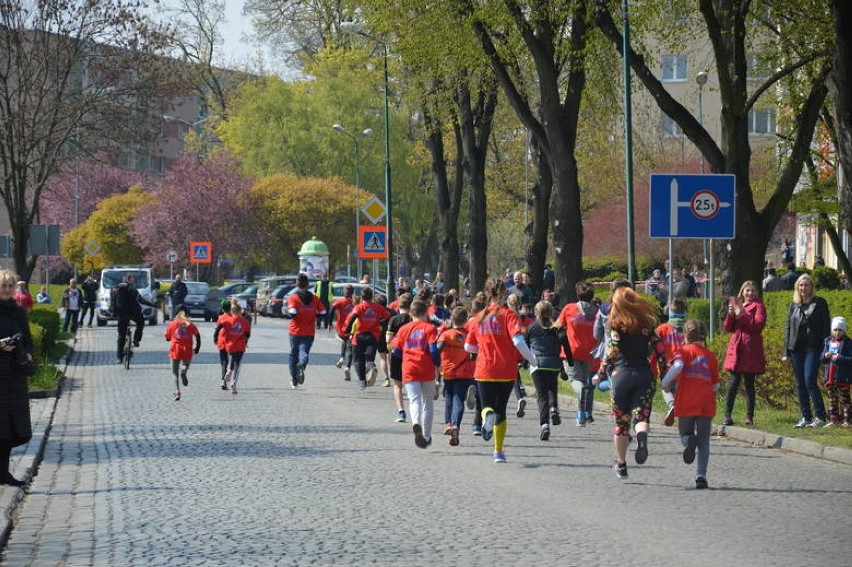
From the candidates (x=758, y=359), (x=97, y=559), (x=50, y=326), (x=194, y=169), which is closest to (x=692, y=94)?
(x=194, y=169)

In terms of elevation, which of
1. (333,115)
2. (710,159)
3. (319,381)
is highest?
(333,115)

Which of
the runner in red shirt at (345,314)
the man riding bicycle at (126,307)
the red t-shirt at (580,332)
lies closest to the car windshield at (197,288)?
the man riding bicycle at (126,307)

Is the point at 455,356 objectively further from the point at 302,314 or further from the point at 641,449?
the point at 302,314

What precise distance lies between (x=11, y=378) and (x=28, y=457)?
100 inches

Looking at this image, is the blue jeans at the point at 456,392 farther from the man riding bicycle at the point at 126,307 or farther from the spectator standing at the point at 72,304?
the spectator standing at the point at 72,304

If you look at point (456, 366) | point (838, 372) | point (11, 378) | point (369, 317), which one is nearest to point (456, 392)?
point (456, 366)

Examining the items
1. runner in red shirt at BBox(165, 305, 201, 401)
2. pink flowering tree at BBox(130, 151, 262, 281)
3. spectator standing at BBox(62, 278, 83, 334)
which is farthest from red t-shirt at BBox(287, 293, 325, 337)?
pink flowering tree at BBox(130, 151, 262, 281)

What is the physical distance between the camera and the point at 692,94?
85.9 m

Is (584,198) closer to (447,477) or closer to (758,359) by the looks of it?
(758,359)

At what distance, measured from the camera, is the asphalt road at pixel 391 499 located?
8992 millimetres

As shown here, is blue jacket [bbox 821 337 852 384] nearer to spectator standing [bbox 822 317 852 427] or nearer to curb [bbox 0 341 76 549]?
spectator standing [bbox 822 317 852 427]

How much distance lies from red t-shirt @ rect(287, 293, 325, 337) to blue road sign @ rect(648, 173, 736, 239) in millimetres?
6500

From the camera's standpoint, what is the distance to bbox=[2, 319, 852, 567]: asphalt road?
899 cm

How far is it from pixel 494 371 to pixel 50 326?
18.6 metres
